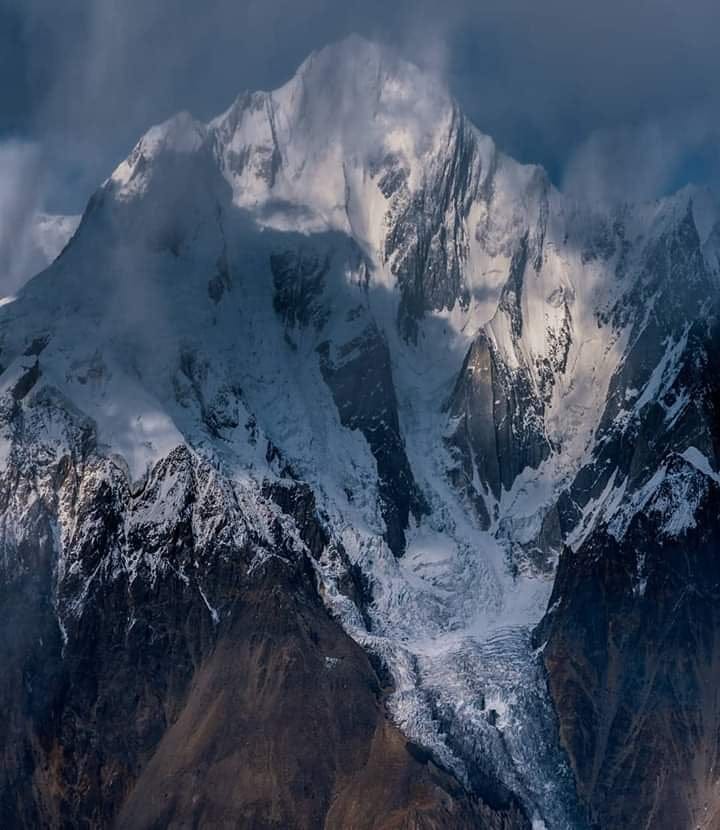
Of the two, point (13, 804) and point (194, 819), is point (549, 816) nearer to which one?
point (194, 819)

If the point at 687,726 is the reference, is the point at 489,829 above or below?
below

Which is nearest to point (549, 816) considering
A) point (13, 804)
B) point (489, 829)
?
point (489, 829)

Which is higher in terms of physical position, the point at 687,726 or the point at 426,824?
→ the point at 687,726

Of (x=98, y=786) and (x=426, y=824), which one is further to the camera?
(x=98, y=786)

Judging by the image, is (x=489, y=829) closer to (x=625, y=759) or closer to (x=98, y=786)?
(x=625, y=759)

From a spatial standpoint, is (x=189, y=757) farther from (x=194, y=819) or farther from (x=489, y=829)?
(x=489, y=829)

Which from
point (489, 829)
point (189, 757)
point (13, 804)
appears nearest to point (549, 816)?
point (489, 829)

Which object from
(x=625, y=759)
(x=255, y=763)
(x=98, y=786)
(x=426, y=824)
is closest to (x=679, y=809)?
(x=625, y=759)
